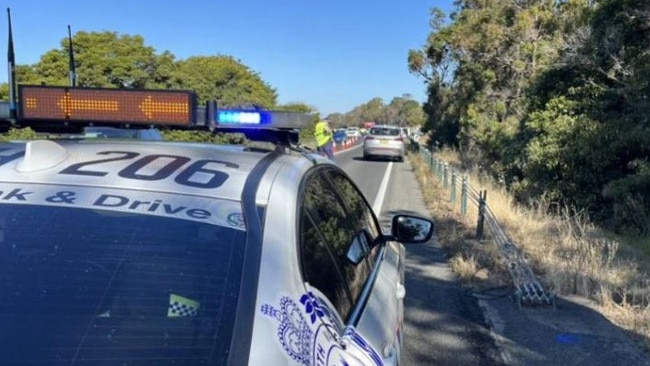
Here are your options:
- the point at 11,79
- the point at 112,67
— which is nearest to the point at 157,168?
the point at 11,79

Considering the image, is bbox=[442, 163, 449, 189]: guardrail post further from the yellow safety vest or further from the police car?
the police car

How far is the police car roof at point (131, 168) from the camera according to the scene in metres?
2.01

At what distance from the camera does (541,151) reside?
45.9 feet

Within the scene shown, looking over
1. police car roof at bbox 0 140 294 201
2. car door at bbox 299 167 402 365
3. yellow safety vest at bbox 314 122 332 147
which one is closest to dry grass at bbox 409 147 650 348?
car door at bbox 299 167 402 365

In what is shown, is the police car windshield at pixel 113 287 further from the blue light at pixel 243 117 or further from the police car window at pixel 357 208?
the police car window at pixel 357 208

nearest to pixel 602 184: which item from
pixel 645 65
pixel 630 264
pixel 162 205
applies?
pixel 645 65

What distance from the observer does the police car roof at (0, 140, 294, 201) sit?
6.58ft

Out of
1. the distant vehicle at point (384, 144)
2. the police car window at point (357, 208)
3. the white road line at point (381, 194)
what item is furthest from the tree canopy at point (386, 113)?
the police car window at point (357, 208)

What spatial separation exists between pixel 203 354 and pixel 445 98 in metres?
38.5

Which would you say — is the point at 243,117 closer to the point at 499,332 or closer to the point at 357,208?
the point at 357,208

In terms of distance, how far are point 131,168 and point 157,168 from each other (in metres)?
0.09

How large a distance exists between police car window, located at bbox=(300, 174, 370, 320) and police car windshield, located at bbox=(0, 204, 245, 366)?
0.33 metres

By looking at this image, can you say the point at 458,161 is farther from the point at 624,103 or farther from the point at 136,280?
the point at 136,280

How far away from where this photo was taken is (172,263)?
1.84 metres
